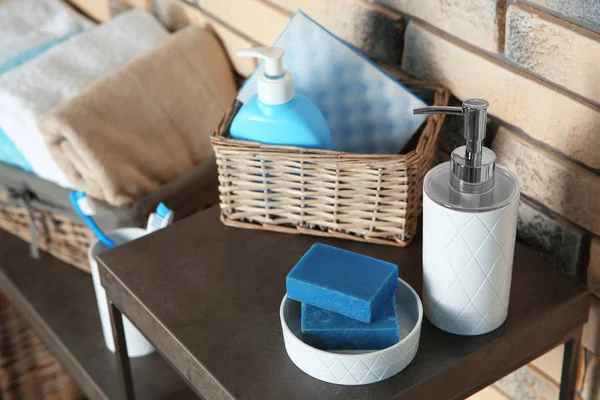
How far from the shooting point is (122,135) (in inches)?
37.9

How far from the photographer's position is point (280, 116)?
72 centimetres

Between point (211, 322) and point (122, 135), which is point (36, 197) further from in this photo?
point (211, 322)

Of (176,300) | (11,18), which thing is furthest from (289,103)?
(11,18)

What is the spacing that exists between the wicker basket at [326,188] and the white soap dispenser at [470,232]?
8cm

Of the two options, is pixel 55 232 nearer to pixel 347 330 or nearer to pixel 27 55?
pixel 27 55

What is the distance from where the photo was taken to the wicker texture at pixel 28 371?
121 centimetres

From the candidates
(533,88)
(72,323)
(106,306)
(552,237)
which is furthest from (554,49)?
(72,323)

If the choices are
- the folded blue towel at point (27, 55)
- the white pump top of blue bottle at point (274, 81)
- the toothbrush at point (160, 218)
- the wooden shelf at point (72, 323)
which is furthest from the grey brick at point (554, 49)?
the folded blue towel at point (27, 55)

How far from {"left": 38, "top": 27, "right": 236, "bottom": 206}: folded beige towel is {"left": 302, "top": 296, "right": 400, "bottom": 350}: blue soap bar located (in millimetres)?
430

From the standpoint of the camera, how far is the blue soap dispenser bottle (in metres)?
0.70

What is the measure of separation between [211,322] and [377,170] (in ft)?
0.68

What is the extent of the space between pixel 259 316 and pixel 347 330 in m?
0.11

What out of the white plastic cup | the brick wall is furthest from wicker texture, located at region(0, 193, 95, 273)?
the brick wall

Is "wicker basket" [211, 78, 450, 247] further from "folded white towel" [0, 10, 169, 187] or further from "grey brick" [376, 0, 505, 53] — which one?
"folded white towel" [0, 10, 169, 187]
